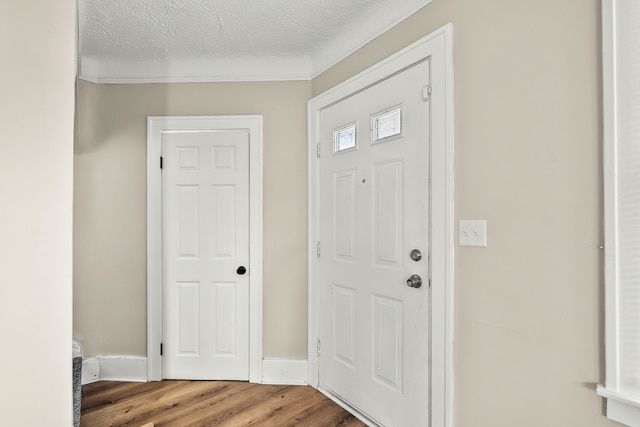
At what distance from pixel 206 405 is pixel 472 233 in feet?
6.45

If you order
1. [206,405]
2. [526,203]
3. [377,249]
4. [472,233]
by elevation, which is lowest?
[206,405]

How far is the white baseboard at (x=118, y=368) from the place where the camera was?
8.52ft

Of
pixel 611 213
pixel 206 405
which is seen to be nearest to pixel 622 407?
pixel 611 213

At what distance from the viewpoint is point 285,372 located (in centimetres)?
258

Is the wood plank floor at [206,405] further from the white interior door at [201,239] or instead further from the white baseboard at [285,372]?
the white interior door at [201,239]

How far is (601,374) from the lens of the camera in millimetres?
1098

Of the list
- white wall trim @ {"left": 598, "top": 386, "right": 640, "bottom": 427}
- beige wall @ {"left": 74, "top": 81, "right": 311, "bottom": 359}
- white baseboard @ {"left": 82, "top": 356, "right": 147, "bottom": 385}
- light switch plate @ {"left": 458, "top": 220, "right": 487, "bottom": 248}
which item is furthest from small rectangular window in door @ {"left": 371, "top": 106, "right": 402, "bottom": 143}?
white baseboard @ {"left": 82, "top": 356, "right": 147, "bottom": 385}

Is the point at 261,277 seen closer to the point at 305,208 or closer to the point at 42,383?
the point at 305,208

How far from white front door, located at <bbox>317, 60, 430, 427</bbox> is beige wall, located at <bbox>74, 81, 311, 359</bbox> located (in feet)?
0.77

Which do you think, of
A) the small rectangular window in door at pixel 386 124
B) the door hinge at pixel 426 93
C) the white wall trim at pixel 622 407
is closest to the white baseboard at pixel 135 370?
the small rectangular window in door at pixel 386 124

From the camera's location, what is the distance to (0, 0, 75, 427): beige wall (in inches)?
19.9

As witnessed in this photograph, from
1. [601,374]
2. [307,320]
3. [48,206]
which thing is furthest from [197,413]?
[601,374]

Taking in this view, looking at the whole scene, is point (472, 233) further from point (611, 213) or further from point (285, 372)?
point (285, 372)

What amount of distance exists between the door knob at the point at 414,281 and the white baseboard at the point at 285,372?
4.11 ft
